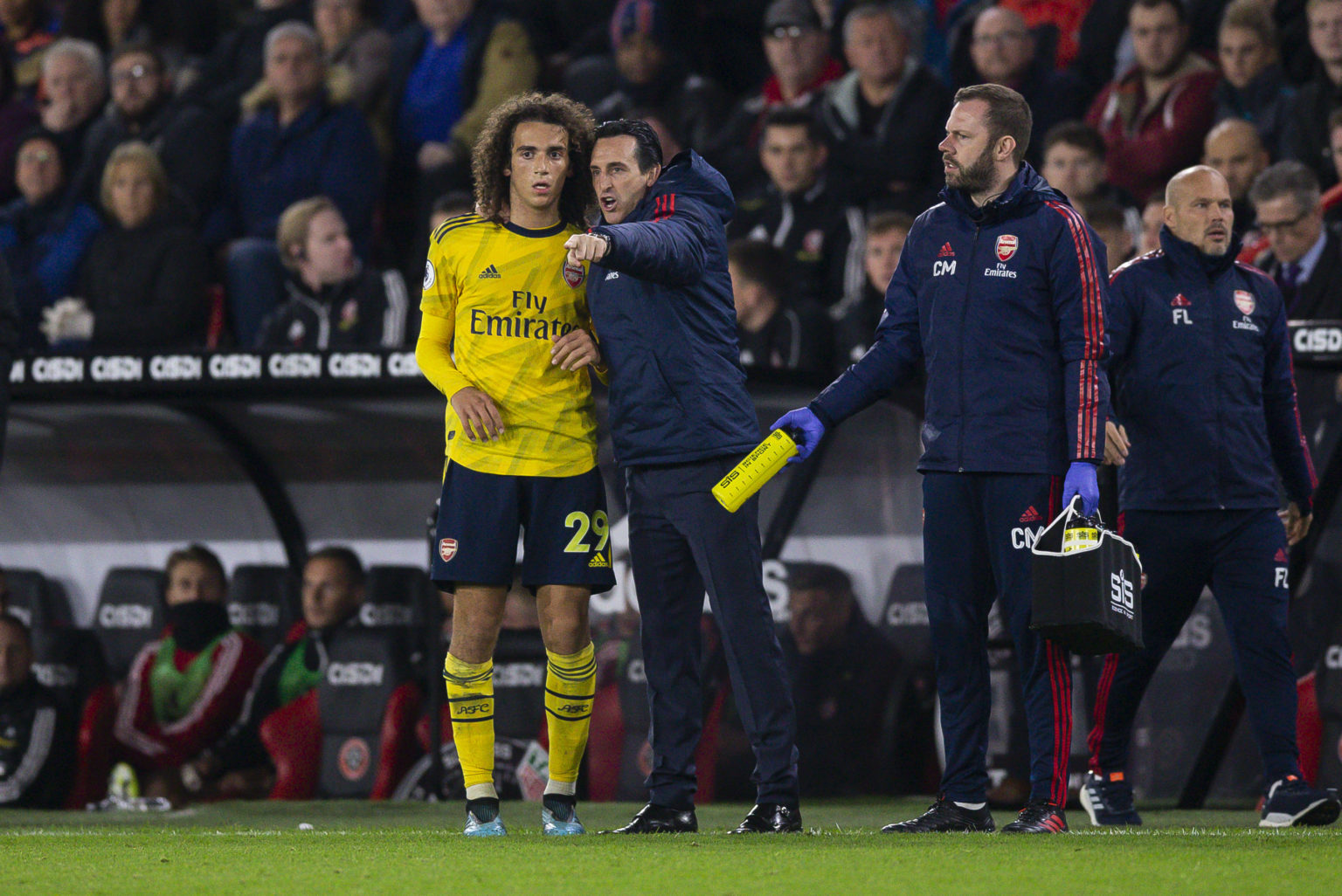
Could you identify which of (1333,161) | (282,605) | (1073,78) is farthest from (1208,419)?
(282,605)

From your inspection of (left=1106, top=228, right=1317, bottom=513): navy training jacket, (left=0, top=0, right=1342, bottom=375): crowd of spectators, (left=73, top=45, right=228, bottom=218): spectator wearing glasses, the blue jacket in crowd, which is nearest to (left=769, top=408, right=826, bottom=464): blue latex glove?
(left=1106, top=228, right=1317, bottom=513): navy training jacket

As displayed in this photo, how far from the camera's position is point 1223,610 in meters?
5.82

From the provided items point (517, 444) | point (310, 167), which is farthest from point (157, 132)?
point (517, 444)

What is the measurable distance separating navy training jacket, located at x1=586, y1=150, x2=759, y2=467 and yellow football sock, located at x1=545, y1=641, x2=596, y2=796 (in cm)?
56

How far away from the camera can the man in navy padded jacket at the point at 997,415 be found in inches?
196

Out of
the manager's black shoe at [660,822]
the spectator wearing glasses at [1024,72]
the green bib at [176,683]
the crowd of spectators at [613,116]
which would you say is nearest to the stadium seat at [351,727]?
the green bib at [176,683]

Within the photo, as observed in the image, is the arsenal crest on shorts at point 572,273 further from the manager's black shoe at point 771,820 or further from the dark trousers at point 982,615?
the manager's black shoe at point 771,820

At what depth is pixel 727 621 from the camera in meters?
5.14

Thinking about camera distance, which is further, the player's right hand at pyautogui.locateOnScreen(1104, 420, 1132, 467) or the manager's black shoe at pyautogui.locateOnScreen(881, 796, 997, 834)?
the player's right hand at pyautogui.locateOnScreen(1104, 420, 1132, 467)

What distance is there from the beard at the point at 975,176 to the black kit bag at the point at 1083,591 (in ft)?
2.89

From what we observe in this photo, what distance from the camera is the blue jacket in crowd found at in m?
10.4

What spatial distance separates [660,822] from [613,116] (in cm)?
570

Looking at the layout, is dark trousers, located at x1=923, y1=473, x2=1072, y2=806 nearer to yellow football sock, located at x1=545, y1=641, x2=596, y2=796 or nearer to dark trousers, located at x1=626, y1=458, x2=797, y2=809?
dark trousers, located at x1=626, y1=458, x2=797, y2=809

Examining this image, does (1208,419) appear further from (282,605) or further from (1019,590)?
(282,605)
